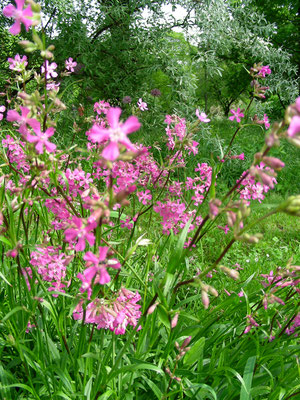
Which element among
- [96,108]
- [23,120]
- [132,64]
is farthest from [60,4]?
[23,120]

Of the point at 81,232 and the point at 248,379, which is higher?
the point at 81,232

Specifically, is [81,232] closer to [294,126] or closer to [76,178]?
[294,126]

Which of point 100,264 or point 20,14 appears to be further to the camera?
point 20,14

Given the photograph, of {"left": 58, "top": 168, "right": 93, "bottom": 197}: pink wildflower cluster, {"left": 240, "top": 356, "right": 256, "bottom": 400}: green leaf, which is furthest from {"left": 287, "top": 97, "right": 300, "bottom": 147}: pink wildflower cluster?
{"left": 240, "top": 356, "right": 256, "bottom": 400}: green leaf

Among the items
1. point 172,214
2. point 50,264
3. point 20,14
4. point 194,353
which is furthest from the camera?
point 172,214

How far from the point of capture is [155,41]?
6125 millimetres

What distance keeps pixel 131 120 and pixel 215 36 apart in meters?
6.58

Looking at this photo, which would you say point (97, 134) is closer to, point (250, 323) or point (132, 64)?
point (250, 323)

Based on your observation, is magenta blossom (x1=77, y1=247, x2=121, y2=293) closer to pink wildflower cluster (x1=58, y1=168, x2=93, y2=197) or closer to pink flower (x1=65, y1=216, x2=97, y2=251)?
pink flower (x1=65, y1=216, x2=97, y2=251)

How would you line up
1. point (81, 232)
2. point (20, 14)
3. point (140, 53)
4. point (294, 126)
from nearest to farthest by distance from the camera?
point (294, 126) < point (81, 232) < point (20, 14) < point (140, 53)

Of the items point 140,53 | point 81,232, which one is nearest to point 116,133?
point 81,232

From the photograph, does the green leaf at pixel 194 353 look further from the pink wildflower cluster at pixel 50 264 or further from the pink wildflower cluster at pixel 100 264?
the pink wildflower cluster at pixel 100 264

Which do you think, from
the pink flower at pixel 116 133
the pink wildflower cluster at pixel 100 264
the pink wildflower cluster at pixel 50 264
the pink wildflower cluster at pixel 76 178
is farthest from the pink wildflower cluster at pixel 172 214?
the pink flower at pixel 116 133

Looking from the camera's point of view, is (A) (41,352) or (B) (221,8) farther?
(B) (221,8)
